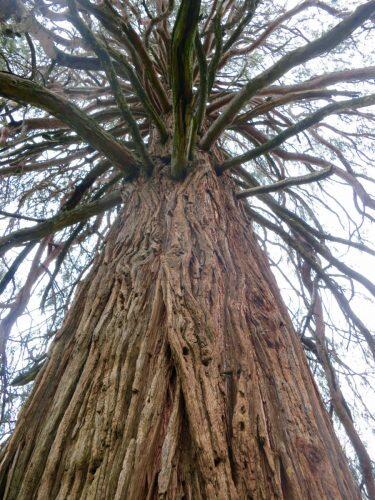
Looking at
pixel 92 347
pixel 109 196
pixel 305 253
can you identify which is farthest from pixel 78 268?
pixel 92 347

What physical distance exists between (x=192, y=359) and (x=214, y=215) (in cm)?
86

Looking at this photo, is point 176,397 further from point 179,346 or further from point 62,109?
point 62,109

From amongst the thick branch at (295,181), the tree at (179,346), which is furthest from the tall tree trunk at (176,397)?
the thick branch at (295,181)

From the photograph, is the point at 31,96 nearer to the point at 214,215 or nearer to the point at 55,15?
the point at 214,215

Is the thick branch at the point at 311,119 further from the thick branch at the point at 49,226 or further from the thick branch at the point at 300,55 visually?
the thick branch at the point at 49,226

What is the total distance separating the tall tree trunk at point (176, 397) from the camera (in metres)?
0.78

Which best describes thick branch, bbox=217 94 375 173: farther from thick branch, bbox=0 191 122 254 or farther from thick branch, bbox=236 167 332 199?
thick branch, bbox=0 191 122 254

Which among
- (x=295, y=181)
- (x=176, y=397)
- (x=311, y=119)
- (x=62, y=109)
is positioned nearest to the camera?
(x=176, y=397)

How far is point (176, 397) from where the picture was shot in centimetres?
91

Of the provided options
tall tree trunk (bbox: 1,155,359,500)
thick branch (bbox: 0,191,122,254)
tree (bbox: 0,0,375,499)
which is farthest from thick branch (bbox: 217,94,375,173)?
thick branch (bbox: 0,191,122,254)

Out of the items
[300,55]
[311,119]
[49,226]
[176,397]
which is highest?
[300,55]

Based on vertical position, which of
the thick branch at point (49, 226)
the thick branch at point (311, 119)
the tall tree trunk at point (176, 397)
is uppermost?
the thick branch at point (311, 119)

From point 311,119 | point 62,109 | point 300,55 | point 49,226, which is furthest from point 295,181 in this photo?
point 49,226

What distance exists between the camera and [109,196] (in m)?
1.94
